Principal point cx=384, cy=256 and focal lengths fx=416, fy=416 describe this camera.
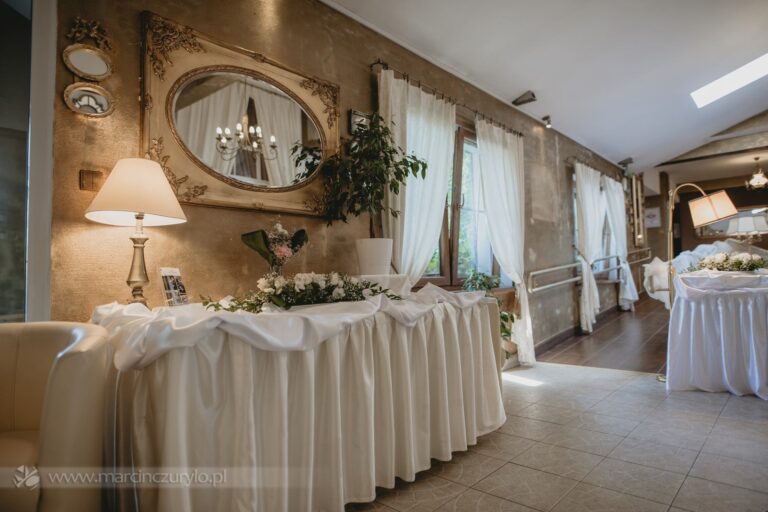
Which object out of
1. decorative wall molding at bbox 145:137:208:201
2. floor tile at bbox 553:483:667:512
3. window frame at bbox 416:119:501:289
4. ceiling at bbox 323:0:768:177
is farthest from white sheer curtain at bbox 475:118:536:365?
decorative wall molding at bbox 145:137:208:201

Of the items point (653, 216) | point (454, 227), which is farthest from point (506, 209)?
point (653, 216)

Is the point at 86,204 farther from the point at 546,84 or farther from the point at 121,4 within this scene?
the point at 546,84

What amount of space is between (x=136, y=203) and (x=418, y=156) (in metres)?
2.28

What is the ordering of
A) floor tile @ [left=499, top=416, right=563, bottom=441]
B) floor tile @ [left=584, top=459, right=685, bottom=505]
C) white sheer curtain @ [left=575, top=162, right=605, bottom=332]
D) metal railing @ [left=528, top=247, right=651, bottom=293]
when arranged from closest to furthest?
floor tile @ [left=584, top=459, right=685, bottom=505], floor tile @ [left=499, top=416, right=563, bottom=441], metal railing @ [left=528, top=247, right=651, bottom=293], white sheer curtain @ [left=575, top=162, right=605, bottom=332]

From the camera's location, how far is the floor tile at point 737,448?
222 centimetres

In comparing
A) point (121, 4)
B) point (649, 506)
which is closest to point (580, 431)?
point (649, 506)

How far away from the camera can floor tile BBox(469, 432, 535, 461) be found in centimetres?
234

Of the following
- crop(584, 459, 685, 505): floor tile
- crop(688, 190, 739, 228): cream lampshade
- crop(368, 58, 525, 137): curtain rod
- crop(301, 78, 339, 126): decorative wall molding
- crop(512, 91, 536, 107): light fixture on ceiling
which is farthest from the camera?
crop(512, 91, 536, 107): light fixture on ceiling

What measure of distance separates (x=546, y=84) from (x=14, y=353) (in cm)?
Result: 504

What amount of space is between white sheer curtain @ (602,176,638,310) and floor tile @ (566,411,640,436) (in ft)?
18.2

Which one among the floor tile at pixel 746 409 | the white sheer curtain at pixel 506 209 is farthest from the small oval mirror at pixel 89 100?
the floor tile at pixel 746 409

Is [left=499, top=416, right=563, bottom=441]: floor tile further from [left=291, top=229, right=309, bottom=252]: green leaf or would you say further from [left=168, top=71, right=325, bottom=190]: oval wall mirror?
[left=168, top=71, right=325, bottom=190]: oval wall mirror

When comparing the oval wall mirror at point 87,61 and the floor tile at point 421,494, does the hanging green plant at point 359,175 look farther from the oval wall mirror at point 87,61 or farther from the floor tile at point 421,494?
the floor tile at point 421,494

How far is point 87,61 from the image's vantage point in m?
1.86
